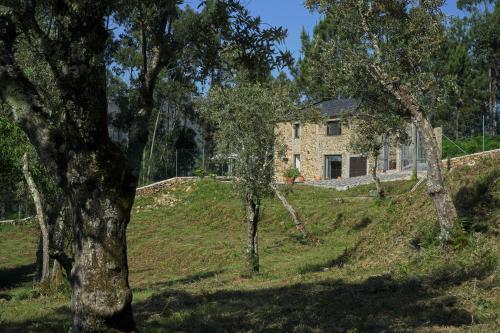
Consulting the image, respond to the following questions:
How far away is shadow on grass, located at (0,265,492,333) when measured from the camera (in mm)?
8789

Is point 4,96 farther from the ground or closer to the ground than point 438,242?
farther from the ground

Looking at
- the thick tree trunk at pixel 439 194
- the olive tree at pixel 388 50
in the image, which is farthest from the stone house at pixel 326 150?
the thick tree trunk at pixel 439 194

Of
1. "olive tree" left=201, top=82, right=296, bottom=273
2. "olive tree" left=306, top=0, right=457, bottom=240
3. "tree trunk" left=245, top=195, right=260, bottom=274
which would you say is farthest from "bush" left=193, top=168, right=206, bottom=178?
"olive tree" left=306, top=0, right=457, bottom=240

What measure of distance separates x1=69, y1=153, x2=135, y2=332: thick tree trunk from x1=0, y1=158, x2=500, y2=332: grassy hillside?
232 centimetres

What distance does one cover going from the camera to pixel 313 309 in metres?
10.2

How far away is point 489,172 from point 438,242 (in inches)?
189

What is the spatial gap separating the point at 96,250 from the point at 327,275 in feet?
31.3

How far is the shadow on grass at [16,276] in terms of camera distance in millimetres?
28594

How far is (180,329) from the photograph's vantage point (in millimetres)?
8984

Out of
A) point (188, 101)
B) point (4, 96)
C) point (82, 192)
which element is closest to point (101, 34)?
point (4, 96)

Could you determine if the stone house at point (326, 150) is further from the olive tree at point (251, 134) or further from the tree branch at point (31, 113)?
the tree branch at point (31, 113)

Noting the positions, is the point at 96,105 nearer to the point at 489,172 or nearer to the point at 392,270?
the point at 392,270

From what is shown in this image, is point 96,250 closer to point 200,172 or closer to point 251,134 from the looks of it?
point 251,134

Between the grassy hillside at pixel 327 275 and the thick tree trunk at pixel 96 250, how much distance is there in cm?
232
